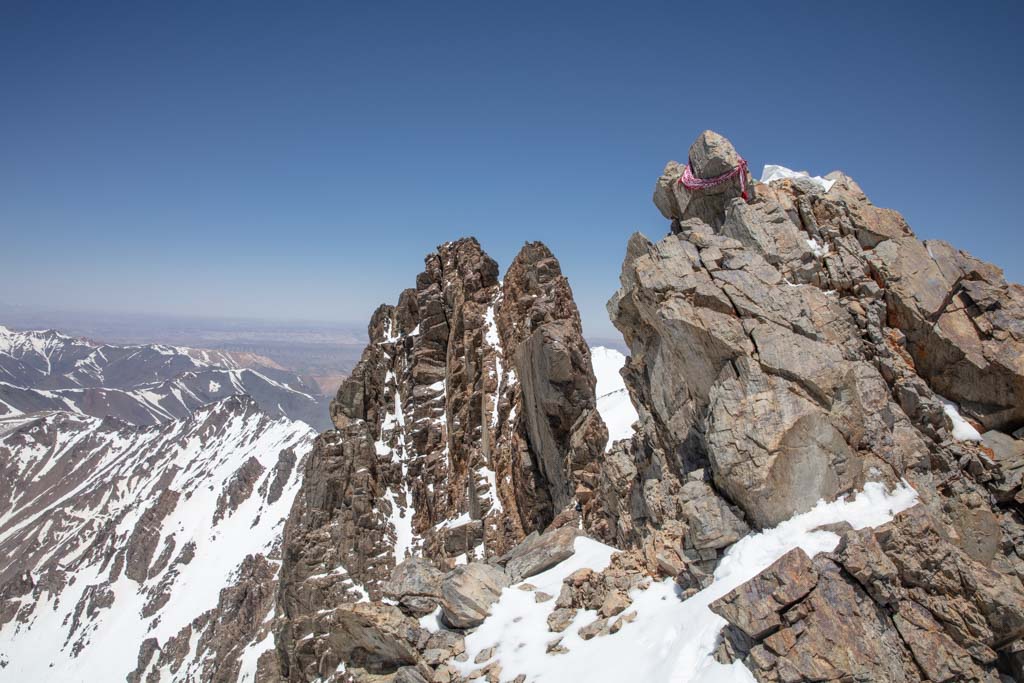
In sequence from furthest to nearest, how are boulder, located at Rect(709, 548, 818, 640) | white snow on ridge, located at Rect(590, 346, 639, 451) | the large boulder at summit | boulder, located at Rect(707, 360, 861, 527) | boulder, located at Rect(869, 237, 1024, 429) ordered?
white snow on ridge, located at Rect(590, 346, 639, 451), the large boulder at summit, boulder, located at Rect(869, 237, 1024, 429), boulder, located at Rect(707, 360, 861, 527), boulder, located at Rect(709, 548, 818, 640)

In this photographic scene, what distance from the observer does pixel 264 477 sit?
172m

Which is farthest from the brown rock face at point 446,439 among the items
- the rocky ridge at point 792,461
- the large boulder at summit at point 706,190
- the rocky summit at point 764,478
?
the large boulder at summit at point 706,190

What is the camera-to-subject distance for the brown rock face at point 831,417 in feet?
37.4

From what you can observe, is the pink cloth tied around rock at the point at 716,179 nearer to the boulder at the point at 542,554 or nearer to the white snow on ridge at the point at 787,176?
the white snow on ridge at the point at 787,176

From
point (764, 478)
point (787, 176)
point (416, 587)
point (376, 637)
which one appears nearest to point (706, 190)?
point (787, 176)

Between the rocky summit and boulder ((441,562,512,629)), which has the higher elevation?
the rocky summit

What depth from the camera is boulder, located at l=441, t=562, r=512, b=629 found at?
59.8 feet

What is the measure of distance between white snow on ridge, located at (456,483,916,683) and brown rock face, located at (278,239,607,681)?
13.1 meters

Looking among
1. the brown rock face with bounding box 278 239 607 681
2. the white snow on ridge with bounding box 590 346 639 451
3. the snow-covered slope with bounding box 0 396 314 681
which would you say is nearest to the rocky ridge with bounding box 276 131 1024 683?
the white snow on ridge with bounding box 590 346 639 451

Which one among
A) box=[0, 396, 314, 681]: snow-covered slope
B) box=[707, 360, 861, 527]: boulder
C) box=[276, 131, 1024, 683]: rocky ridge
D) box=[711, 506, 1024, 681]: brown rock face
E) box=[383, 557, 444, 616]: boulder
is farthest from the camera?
box=[0, 396, 314, 681]: snow-covered slope

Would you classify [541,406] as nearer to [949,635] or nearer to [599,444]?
[599,444]

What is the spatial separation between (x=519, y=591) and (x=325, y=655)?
2877 centimetres

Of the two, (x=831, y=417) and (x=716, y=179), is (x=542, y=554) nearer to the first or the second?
(x=831, y=417)

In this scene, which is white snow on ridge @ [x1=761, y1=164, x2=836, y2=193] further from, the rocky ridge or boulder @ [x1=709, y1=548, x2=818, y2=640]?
boulder @ [x1=709, y1=548, x2=818, y2=640]
